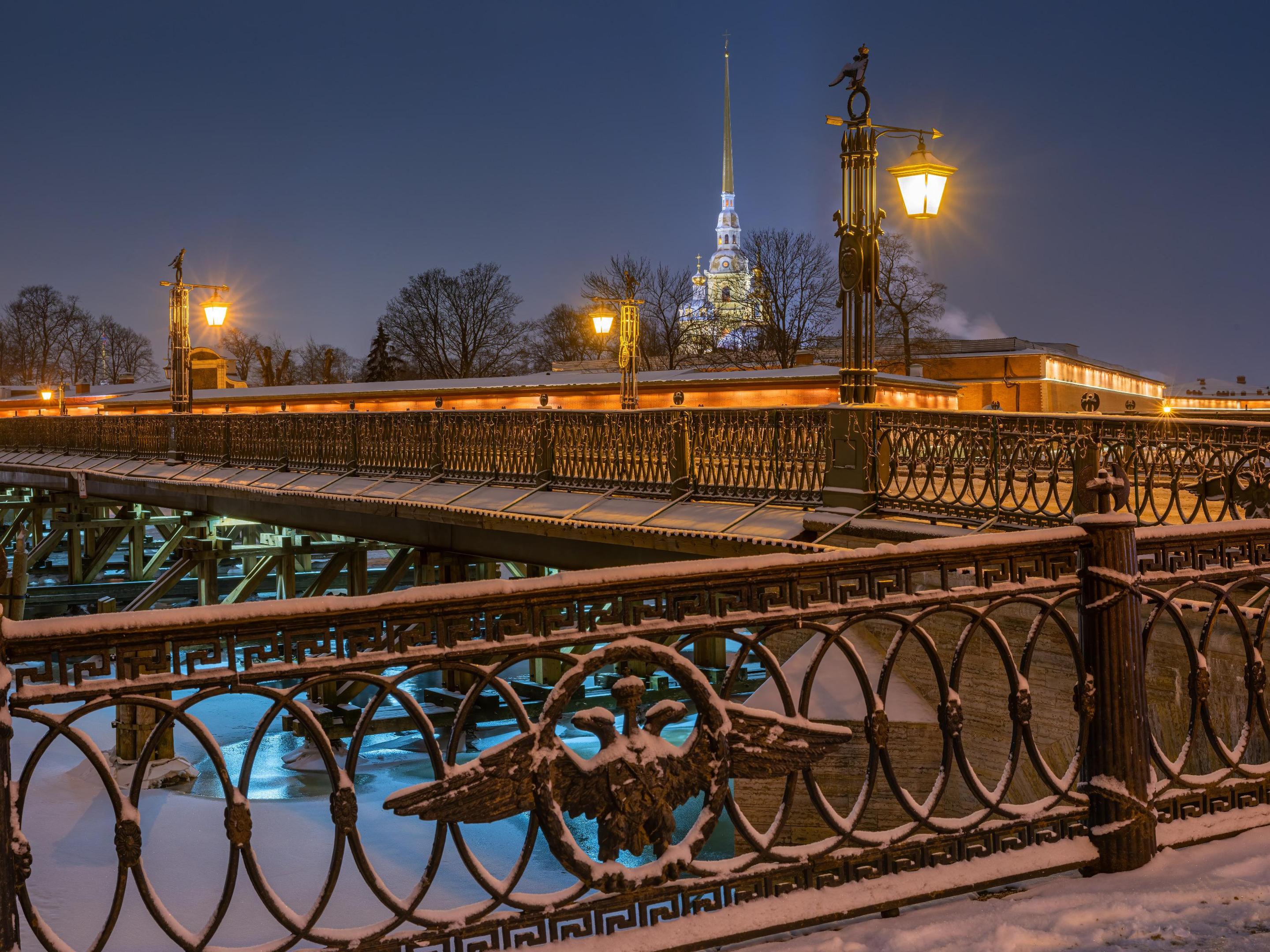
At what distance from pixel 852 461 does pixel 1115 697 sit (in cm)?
722


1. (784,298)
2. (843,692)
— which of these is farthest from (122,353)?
(843,692)

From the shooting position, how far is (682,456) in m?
13.4

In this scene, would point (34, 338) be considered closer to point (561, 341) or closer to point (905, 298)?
point (561, 341)

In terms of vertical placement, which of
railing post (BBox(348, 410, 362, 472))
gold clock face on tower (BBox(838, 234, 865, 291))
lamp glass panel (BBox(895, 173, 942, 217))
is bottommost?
railing post (BBox(348, 410, 362, 472))

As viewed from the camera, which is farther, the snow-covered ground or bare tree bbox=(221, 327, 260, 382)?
bare tree bbox=(221, 327, 260, 382)

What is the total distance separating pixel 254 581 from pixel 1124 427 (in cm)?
1448

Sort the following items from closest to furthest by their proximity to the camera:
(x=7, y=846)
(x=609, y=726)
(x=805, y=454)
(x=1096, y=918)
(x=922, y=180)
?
(x=7, y=846)
(x=609, y=726)
(x=1096, y=918)
(x=922, y=180)
(x=805, y=454)

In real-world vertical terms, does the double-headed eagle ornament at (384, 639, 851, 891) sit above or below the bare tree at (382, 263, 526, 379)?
below

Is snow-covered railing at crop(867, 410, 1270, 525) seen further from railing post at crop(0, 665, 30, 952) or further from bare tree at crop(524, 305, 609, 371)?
bare tree at crop(524, 305, 609, 371)

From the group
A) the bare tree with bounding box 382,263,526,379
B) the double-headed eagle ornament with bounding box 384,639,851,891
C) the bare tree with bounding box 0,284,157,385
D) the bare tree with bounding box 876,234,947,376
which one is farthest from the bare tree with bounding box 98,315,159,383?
the double-headed eagle ornament with bounding box 384,639,851,891

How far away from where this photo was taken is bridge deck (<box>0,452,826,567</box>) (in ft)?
37.1

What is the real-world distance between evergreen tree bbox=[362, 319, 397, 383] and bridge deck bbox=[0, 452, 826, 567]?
48939mm

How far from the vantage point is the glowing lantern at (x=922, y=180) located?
1059 centimetres

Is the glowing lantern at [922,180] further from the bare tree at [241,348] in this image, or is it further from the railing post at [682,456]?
the bare tree at [241,348]
